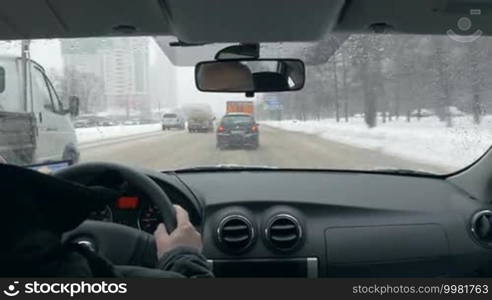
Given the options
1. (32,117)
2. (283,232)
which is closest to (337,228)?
(283,232)

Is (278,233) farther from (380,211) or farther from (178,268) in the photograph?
(178,268)

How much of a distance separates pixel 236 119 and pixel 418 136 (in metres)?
1.50

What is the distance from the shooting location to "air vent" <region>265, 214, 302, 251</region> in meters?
3.77

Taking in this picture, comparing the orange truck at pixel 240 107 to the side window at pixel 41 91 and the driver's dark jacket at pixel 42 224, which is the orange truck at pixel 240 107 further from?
the driver's dark jacket at pixel 42 224

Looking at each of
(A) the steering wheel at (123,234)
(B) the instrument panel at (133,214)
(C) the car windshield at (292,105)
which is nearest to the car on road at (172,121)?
(C) the car windshield at (292,105)

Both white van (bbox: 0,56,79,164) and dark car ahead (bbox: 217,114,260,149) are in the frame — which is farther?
white van (bbox: 0,56,79,164)

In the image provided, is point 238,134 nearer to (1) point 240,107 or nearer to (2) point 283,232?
(1) point 240,107

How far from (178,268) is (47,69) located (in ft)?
10.0

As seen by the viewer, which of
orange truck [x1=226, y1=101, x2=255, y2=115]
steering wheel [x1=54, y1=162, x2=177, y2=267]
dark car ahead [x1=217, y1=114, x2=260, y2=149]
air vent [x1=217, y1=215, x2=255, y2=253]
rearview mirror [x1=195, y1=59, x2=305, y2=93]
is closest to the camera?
steering wheel [x1=54, y1=162, x2=177, y2=267]

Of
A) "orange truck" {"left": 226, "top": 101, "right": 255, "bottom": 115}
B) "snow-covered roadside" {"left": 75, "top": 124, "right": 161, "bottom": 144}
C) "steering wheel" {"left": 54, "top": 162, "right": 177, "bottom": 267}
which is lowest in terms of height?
"steering wheel" {"left": 54, "top": 162, "right": 177, "bottom": 267}

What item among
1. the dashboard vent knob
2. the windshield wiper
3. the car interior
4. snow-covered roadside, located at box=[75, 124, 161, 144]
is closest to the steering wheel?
the car interior

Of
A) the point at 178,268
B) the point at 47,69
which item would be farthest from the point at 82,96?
the point at 178,268

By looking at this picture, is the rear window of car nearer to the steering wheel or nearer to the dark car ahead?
the dark car ahead

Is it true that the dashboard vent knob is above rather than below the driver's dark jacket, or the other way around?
below
